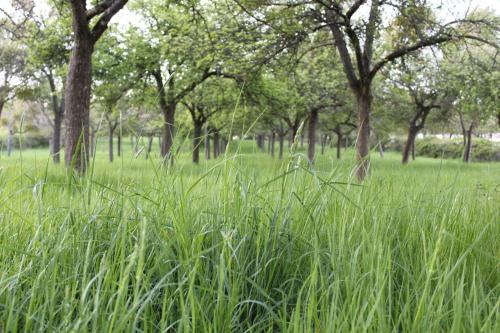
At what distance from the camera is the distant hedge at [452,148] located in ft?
117

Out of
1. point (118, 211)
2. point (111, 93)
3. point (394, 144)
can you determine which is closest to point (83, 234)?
point (118, 211)

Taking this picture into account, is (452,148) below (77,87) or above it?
below

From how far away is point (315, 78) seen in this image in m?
18.5

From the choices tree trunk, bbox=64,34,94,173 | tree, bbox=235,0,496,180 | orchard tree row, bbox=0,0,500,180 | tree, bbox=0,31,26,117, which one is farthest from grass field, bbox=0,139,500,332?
tree, bbox=0,31,26,117

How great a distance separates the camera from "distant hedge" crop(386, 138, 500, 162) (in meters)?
35.6

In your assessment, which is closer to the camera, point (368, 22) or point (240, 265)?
point (240, 265)

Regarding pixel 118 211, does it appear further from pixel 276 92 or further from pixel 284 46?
pixel 276 92

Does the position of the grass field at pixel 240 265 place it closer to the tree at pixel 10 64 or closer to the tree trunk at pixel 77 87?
the tree trunk at pixel 77 87

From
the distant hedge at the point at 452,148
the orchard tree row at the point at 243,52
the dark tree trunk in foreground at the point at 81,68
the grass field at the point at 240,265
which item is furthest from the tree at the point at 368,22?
the distant hedge at the point at 452,148

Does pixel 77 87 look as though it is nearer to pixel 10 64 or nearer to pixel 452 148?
pixel 10 64

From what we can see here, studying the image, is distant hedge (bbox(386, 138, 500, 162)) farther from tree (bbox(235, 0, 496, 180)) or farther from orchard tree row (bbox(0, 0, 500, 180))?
tree (bbox(235, 0, 496, 180))

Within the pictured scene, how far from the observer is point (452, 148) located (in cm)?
4100

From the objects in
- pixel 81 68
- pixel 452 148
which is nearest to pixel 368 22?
pixel 81 68

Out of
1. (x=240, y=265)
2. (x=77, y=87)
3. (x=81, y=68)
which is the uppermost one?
(x=81, y=68)
